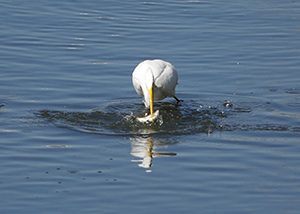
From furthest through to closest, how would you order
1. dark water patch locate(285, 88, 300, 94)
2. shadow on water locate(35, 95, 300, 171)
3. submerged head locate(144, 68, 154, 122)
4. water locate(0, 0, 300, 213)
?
1. dark water patch locate(285, 88, 300, 94)
2. submerged head locate(144, 68, 154, 122)
3. shadow on water locate(35, 95, 300, 171)
4. water locate(0, 0, 300, 213)

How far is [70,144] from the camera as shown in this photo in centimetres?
786

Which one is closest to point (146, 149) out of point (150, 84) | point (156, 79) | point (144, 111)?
point (150, 84)

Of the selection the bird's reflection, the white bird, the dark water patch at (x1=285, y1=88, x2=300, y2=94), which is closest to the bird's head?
the white bird

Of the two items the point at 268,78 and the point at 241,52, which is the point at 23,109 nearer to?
the point at 268,78

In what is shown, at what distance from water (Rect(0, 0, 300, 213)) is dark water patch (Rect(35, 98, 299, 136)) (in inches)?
1.2

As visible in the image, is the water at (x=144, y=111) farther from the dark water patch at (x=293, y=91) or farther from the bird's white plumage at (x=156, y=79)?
the bird's white plumage at (x=156, y=79)

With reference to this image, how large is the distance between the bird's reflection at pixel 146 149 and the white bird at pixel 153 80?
816 millimetres

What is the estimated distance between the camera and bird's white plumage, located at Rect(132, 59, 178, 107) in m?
9.32

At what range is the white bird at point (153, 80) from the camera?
9.07 m

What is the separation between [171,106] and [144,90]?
117 cm

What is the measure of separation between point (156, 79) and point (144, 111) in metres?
0.66

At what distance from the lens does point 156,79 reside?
9602 millimetres

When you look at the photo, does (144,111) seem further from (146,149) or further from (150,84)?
(146,149)

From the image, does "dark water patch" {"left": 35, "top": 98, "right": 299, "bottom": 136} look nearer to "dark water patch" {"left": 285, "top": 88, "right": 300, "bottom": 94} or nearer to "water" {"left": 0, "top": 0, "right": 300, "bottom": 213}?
"water" {"left": 0, "top": 0, "right": 300, "bottom": 213}
